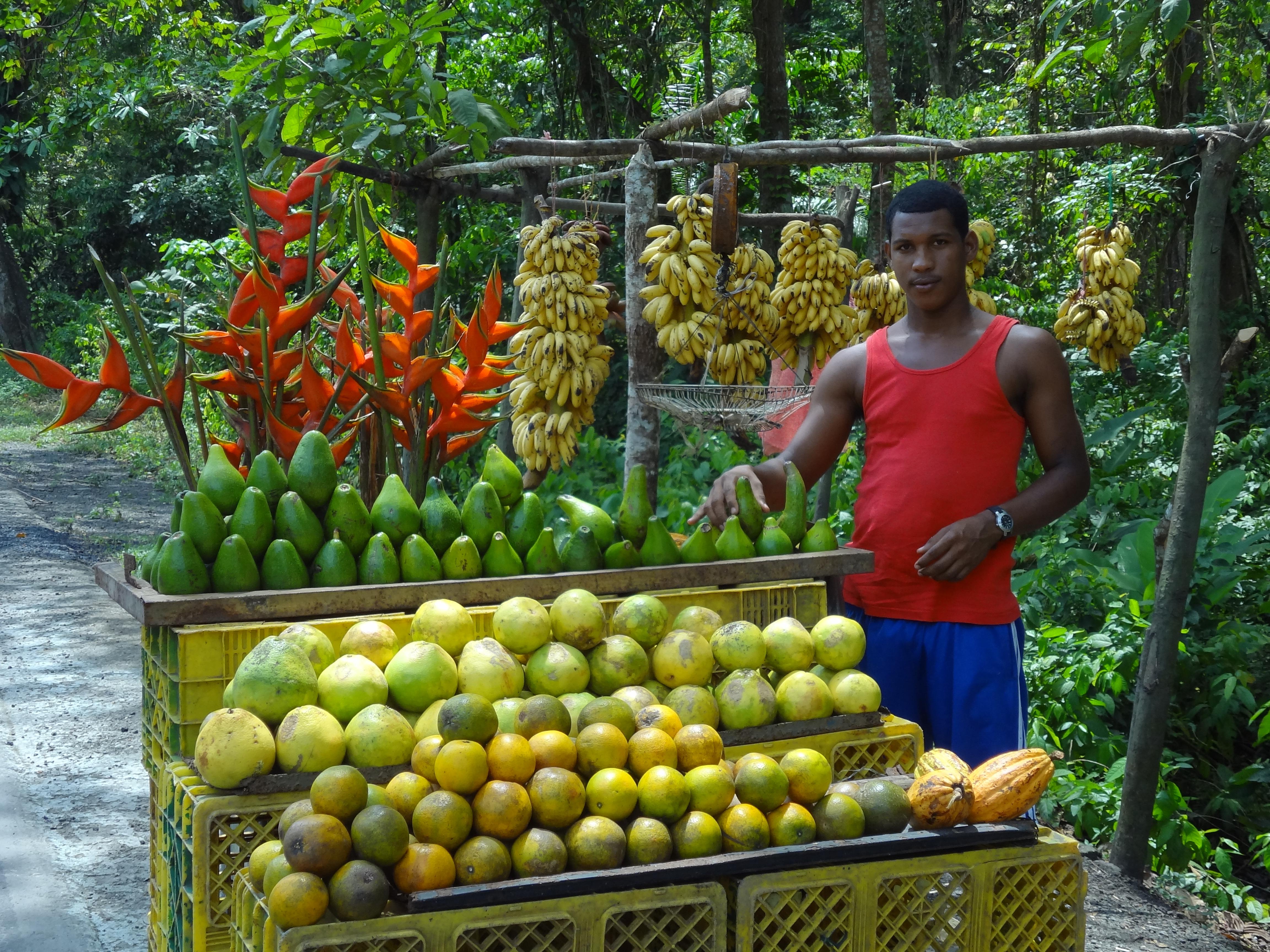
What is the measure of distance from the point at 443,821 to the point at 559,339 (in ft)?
8.98

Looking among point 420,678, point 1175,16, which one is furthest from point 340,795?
point 1175,16

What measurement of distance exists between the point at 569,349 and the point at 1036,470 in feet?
13.6

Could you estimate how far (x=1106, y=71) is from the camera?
36.4 ft

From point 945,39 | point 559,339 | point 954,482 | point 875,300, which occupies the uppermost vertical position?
point 945,39

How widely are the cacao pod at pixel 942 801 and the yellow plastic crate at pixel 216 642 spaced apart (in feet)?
2.80

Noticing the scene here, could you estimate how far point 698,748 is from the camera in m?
2.17

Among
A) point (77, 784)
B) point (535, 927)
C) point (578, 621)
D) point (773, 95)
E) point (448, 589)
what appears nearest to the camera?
point (535, 927)

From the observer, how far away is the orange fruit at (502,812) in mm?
1934

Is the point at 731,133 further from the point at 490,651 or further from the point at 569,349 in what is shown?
the point at 490,651

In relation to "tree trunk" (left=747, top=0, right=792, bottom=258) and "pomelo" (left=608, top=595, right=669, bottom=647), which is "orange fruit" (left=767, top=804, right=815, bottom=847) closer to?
"pomelo" (left=608, top=595, right=669, bottom=647)

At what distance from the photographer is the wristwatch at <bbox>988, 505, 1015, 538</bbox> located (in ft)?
9.14

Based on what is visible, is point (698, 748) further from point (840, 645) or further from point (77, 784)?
point (77, 784)

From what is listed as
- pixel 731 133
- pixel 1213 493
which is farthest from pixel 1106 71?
pixel 1213 493

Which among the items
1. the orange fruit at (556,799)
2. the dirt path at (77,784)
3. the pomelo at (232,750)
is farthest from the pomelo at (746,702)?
the dirt path at (77,784)
